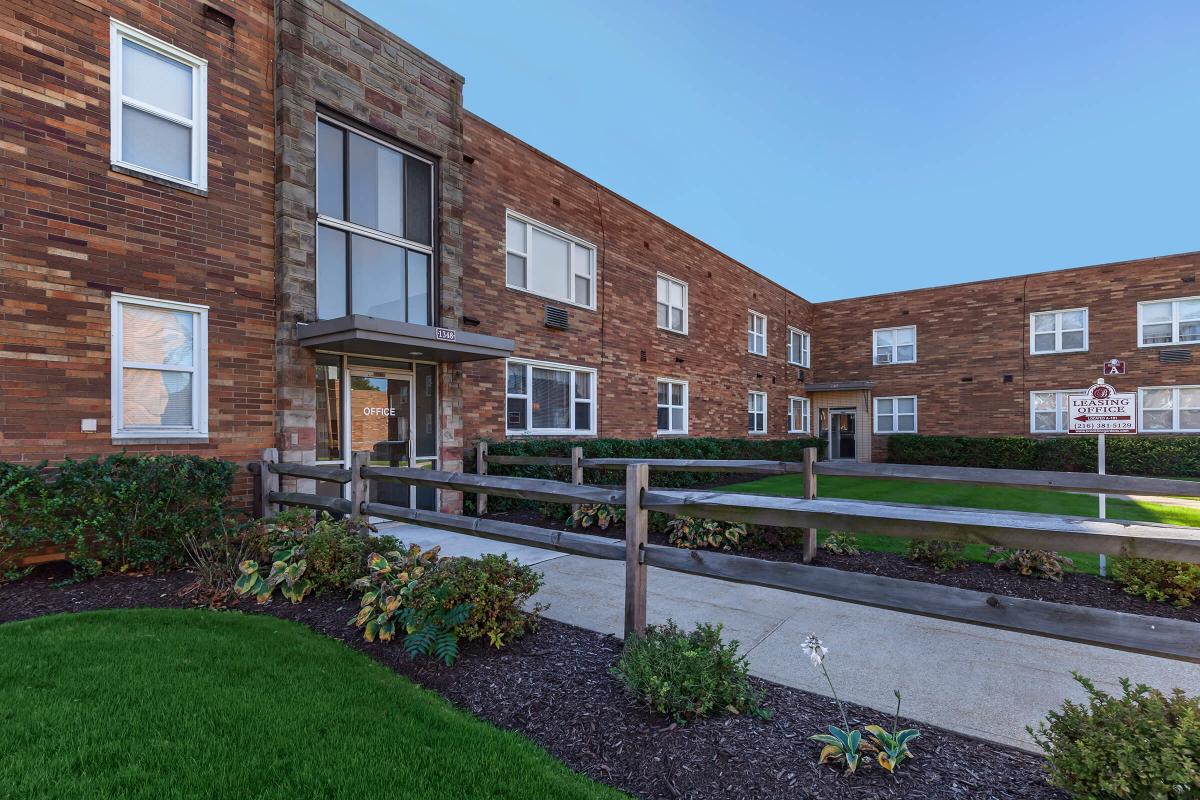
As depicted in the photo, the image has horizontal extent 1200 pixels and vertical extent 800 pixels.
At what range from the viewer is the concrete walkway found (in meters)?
3.25

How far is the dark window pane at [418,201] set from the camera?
9258 millimetres

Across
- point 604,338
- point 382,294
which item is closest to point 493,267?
point 382,294

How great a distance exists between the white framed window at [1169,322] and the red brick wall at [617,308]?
1131cm

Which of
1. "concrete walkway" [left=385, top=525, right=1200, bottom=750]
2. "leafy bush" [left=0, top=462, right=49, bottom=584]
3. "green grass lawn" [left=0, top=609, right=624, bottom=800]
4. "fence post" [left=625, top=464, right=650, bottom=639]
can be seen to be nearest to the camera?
"green grass lawn" [left=0, top=609, right=624, bottom=800]

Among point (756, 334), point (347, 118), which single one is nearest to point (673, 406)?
point (756, 334)

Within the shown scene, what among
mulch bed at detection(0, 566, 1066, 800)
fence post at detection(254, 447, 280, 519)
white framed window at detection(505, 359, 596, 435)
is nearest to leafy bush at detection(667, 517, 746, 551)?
mulch bed at detection(0, 566, 1066, 800)

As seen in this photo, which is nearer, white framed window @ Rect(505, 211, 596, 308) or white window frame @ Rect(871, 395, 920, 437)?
white framed window @ Rect(505, 211, 596, 308)

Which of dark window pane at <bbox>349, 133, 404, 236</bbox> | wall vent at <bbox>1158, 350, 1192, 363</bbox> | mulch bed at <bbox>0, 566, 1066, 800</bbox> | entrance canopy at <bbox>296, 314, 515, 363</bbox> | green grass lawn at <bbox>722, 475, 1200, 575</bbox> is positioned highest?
dark window pane at <bbox>349, 133, 404, 236</bbox>

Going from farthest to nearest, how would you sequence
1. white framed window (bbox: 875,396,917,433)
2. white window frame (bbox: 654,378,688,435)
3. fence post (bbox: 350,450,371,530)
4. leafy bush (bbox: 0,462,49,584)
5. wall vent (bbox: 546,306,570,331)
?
white framed window (bbox: 875,396,917,433) → white window frame (bbox: 654,378,688,435) → wall vent (bbox: 546,306,570,331) → fence post (bbox: 350,450,371,530) → leafy bush (bbox: 0,462,49,584)

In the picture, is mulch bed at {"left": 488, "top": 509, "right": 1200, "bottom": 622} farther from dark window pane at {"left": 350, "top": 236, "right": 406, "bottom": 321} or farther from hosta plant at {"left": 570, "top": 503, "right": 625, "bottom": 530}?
dark window pane at {"left": 350, "top": 236, "right": 406, "bottom": 321}

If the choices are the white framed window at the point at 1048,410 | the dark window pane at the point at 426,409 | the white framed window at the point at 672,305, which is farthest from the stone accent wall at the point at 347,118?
the white framed window at the point at 1048,410

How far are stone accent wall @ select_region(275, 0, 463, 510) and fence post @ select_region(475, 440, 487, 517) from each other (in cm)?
33

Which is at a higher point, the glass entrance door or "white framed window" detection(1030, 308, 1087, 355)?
"white framed window" detection(1030, 308, 1087, 355)

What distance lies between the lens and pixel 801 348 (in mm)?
24016
